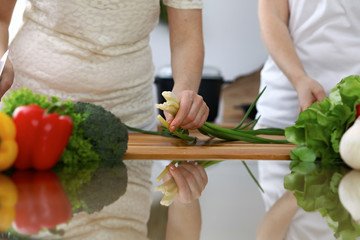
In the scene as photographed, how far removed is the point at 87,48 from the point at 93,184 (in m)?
0.71

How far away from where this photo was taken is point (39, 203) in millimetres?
770

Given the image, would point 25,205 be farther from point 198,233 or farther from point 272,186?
point 272,186

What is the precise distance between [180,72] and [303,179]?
0.65 metres

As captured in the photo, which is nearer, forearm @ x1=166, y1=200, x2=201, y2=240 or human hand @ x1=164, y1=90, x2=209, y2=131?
forearm @ x1=166, y1=200, x2=201, y2=240

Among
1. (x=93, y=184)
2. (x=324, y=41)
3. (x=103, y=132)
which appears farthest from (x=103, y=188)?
(x=324, y=41)

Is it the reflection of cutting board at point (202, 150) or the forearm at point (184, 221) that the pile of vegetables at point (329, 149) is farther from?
the forearm at point (184, 221)

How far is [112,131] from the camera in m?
1.15

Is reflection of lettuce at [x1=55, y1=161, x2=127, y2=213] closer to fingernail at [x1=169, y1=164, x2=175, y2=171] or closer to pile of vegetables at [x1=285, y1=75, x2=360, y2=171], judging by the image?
fingernail at [x1=169, y1=164, x2=175, y2=171]

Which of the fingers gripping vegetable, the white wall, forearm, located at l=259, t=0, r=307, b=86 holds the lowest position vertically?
the white wall

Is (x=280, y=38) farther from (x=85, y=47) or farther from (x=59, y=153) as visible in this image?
(x=59, y=153)

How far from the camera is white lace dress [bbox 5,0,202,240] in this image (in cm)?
154

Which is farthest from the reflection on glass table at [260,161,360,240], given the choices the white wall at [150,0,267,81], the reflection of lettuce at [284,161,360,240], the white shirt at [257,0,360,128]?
the white wall at [150,0,267,81]

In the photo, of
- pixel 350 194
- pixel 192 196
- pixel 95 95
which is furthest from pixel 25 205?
pixel 95 95

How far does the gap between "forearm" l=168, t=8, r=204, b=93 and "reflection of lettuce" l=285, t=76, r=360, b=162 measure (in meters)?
0.42
